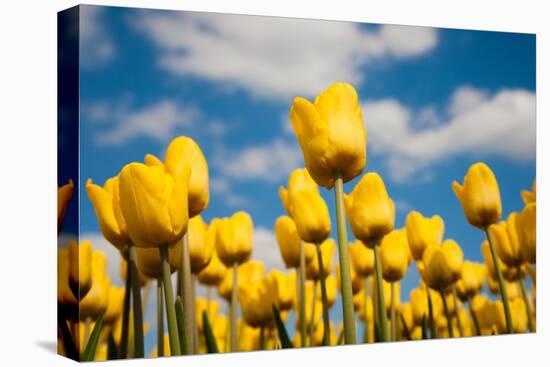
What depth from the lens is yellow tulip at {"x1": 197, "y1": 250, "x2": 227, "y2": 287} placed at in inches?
172

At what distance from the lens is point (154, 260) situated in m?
4.07

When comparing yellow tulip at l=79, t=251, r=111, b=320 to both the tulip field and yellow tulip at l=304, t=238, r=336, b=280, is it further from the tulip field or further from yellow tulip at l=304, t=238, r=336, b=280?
yellow tulip at l=304, t=238, r=336, b=280

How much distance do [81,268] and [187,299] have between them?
44cm

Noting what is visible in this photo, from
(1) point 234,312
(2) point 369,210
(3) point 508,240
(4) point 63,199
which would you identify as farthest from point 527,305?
(4) point 63,199

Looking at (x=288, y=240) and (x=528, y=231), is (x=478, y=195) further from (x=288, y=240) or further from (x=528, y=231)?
(x=288, y=240)

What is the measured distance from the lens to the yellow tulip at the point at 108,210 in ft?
13.2

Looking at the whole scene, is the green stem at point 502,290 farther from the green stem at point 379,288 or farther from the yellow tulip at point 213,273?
the yellow tulip at point 213,273

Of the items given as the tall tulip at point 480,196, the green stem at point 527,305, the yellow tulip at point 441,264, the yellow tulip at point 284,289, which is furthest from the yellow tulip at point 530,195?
the yellow tulip at point 284,289

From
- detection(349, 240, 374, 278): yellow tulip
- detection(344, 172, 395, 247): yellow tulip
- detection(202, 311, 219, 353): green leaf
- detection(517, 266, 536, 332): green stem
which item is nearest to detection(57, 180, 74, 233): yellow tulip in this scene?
detection(202, 311, 219, 353): green leaf

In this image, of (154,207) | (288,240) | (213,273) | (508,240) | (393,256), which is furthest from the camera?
(508,240)

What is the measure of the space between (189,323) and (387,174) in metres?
1.20

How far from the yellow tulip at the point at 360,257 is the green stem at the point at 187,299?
84 cm

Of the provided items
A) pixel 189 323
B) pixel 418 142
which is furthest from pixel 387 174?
pixel 189 323

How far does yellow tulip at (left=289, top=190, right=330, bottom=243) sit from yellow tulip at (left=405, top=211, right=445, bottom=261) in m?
0.47
